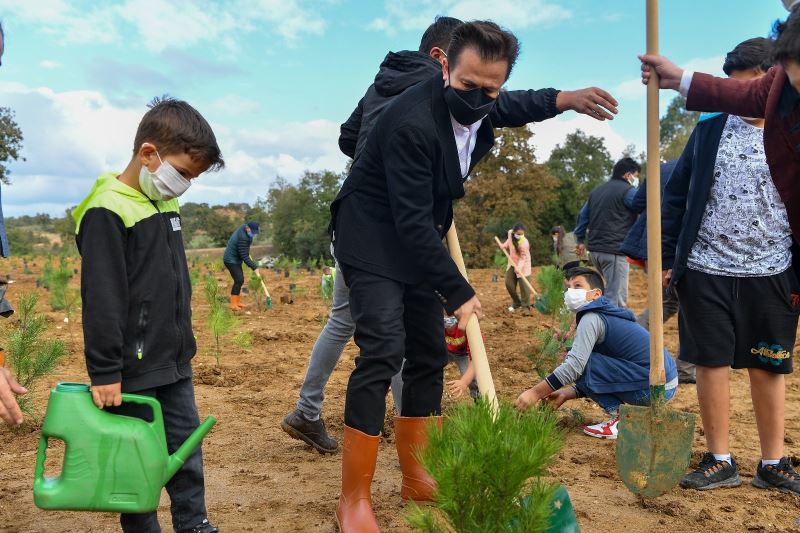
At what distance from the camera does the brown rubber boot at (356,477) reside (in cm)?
232

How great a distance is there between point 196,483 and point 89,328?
0.66 metres

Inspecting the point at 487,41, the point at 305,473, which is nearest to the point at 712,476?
the point at 305,473

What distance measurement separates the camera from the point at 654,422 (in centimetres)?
273

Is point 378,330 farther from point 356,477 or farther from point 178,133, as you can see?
point 178,133

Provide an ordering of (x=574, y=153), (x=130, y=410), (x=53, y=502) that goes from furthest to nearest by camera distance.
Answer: (x=574, y=153)
(x=130, y=410)
(x=53, y=502)

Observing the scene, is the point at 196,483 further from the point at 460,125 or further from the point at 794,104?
the point at 794,104

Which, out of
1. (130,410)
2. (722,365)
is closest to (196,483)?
(130,410)

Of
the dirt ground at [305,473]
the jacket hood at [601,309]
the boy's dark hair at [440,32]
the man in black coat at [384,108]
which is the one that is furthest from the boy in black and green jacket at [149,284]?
the jacket hood at [601,309]

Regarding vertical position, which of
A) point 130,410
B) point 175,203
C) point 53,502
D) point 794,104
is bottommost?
point 53,502

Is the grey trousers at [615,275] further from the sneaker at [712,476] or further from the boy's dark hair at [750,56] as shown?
the boy's dark hair at [750,56]

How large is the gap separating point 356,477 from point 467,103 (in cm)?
130

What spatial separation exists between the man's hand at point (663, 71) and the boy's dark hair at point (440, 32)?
789 mm

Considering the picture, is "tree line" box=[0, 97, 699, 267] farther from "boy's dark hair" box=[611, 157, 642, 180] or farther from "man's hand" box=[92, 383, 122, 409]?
"man's hand" box=[92, 383, 122, 409]

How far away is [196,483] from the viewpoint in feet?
7.64
